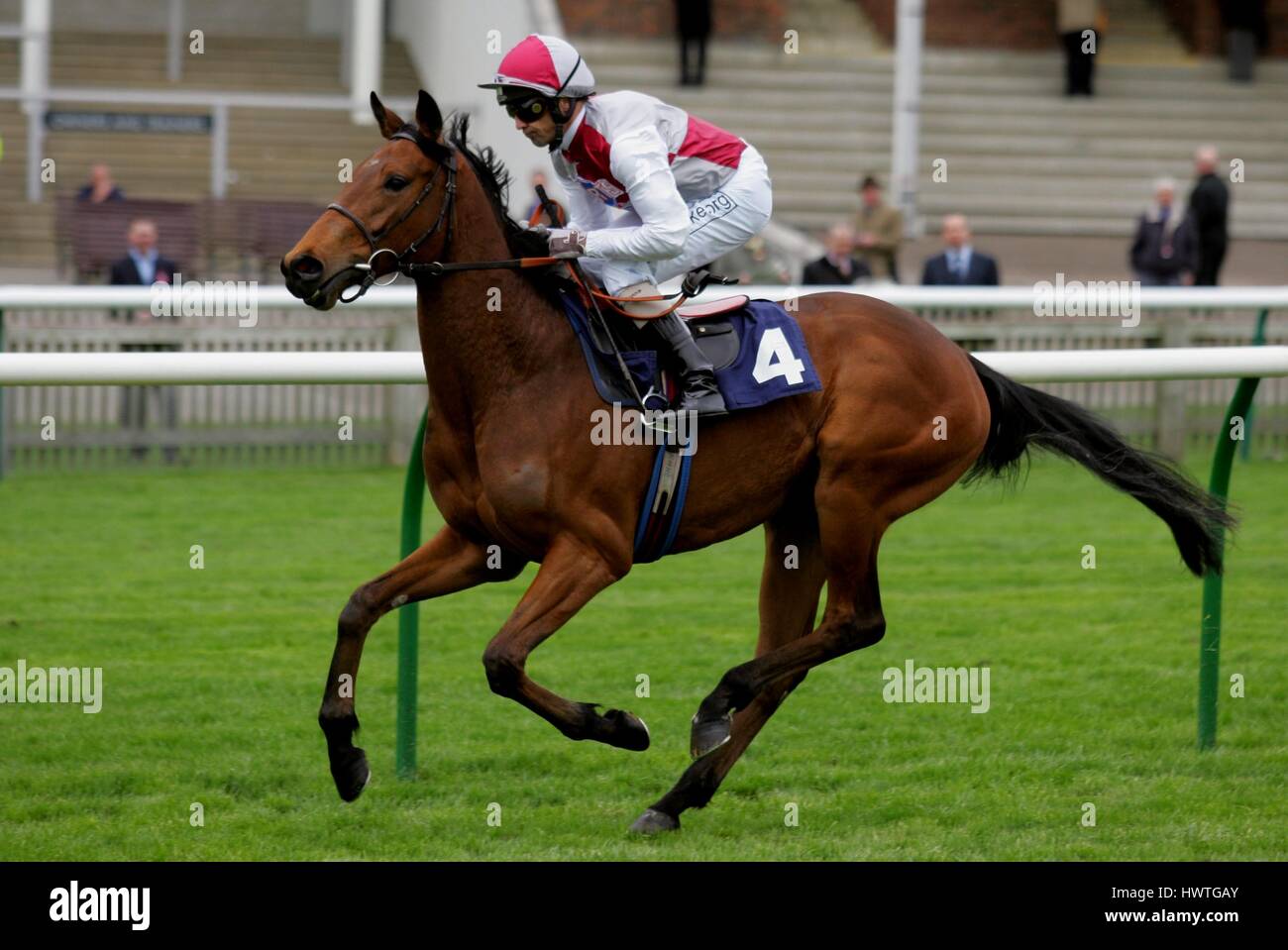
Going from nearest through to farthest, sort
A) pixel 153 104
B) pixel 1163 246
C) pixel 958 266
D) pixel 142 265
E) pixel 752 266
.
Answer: pixel 142 265 → pixel 958 266 → pixel 752 266 → pixel 1163 246 → pixel 153 104

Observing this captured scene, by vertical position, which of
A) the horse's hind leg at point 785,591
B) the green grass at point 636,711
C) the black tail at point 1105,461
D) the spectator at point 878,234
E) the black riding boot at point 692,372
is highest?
the spectator at point 878,234

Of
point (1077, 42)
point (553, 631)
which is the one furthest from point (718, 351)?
point (1077, 42)

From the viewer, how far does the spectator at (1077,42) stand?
64.2ft

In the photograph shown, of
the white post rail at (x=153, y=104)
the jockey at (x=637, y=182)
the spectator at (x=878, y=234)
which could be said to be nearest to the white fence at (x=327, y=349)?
the spectator at (x=878, y=234)

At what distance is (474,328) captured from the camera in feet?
14.8

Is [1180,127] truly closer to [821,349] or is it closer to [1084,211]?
[1084,211]

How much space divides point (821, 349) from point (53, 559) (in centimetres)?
476

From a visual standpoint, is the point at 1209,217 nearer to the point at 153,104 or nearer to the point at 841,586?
the point at 153,104

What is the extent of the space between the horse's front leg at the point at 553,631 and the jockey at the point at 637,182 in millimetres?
483

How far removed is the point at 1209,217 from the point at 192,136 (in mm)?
10020

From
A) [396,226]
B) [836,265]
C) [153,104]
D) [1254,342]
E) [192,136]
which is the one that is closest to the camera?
[396,226]

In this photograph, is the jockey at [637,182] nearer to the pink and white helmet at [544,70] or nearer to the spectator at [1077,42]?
the pink and white helmet at [544,70]
